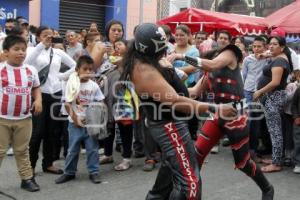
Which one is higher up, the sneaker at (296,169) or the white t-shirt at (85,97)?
the white t-shirt at (85,97)

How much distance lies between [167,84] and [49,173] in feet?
9.51

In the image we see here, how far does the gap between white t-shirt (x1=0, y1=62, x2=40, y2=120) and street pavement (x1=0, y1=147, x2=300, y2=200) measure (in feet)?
2.93

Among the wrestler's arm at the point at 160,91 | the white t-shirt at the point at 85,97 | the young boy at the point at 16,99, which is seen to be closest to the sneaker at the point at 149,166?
the white t-shirt at the point at 85,97

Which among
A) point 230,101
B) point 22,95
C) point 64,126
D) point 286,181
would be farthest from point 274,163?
point 22,95

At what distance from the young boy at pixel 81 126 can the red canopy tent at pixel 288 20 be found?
439 centimetres

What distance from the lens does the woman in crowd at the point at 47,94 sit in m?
5.57

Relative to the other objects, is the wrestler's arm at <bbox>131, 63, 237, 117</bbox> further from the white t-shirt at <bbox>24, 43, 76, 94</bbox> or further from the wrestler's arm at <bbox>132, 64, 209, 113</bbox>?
the white t-shirt at <bbox>24, 43, 76, 94</bbox>

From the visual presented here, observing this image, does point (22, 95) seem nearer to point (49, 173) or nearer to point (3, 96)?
point (3, 96)

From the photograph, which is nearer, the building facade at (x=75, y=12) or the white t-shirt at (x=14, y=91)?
the white t-shirt at (x=14, y=91)

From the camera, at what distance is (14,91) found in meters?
4.99

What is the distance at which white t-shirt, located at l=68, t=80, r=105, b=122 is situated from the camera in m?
5.59

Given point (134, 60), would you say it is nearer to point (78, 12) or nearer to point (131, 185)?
point (131, 185)

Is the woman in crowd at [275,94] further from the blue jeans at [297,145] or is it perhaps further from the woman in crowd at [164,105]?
the woman in crowd at [164,105]

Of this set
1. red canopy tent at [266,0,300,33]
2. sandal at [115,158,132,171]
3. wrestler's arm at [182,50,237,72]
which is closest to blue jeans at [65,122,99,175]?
sandal at [115,158,132,171]
